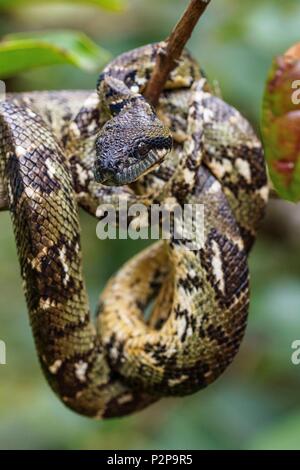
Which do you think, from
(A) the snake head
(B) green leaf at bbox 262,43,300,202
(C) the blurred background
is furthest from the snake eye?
(C) the blurred background

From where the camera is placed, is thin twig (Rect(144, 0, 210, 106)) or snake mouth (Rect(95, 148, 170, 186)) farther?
snake mouth (Rect(95, 148, 170, 186))

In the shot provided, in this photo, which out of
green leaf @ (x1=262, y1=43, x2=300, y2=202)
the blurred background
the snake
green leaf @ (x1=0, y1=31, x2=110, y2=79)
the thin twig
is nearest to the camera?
the thin twig

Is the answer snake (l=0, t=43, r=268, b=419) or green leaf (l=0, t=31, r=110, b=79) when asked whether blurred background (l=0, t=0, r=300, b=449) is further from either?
green leaf (l=0, t=31, r=110, b=79)

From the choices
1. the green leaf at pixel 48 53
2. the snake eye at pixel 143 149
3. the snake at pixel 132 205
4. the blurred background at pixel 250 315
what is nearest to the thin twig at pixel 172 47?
the snake at pixel 132 205

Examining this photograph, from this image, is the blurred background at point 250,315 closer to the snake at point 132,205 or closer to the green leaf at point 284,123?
the snake at point 132,205

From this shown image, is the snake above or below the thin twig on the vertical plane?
below
